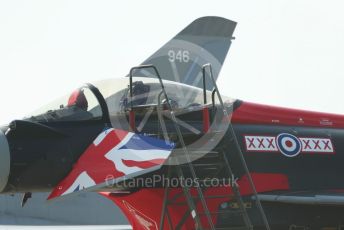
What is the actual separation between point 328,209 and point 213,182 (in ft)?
6.01

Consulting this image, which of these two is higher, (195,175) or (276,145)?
(195,175)

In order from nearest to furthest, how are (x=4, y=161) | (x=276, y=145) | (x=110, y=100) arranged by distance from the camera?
(x=4, y=161)
(x=110, y=100)
(x=276, y=145)

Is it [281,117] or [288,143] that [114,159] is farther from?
[281,117]

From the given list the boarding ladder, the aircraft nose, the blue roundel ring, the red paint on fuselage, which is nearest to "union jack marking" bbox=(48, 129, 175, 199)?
the boarding ladder

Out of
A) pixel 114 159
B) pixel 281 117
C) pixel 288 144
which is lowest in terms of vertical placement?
pixel 288 144

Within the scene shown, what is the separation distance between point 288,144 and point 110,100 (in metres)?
2.79

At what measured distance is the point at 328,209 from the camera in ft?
→ 30.5

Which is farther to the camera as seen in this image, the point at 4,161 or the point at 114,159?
the point at 114,159

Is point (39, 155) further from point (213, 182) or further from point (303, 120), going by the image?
point (303, 120)

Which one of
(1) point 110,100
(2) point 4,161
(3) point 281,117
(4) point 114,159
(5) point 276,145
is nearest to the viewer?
(2) point 4,161

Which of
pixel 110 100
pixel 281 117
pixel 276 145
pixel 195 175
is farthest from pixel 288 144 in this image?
pixel 110 100

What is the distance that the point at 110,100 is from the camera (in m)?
8.88

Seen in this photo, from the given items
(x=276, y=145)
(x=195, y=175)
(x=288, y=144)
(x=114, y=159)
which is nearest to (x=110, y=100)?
(x=114, y=159)

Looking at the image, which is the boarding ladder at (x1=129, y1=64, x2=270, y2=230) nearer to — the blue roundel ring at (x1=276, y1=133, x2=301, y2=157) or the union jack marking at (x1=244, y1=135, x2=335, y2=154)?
the union jack marking at (x1=244, y1=135, x2=335, y2=154)
